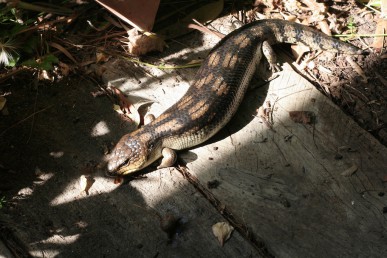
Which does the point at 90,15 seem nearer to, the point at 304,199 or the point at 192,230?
the point at 192,230

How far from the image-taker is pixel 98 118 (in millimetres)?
4129

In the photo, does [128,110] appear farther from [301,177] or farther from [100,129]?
[301,177]

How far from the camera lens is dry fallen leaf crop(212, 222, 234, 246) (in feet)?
11.1

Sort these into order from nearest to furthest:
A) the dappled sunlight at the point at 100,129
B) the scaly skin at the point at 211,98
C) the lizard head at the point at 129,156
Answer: the lizard head at the point at 129,156
the scaly skin at the point at 211,98
the dappled sunlight at the point at 100,129

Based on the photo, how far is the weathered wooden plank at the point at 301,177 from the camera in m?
3.40

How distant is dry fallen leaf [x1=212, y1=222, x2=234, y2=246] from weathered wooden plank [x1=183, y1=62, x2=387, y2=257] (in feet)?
0.54

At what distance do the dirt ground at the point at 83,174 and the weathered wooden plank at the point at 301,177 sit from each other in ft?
0.71

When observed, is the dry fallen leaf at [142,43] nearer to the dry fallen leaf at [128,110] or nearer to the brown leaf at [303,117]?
the dry fallen leaf at [128,110]

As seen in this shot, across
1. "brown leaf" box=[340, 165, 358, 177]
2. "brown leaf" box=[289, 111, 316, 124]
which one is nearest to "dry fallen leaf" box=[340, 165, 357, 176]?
"brown leaf" box=[340, 165, 358, 177]

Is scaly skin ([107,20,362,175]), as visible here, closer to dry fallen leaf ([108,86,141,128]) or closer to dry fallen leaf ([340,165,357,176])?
dry fallen leaf ([108,86,141,128])

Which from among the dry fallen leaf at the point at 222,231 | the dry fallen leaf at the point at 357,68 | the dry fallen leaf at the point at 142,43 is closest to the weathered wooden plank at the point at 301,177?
the dry fallen leaf at the point at 222,231

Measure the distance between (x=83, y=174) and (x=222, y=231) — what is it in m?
1.35

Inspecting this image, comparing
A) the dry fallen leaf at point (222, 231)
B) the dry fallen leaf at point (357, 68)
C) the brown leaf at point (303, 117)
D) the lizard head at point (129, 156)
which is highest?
the dry fallen leaf at point (357, 68)

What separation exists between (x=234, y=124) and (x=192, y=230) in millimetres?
1230
